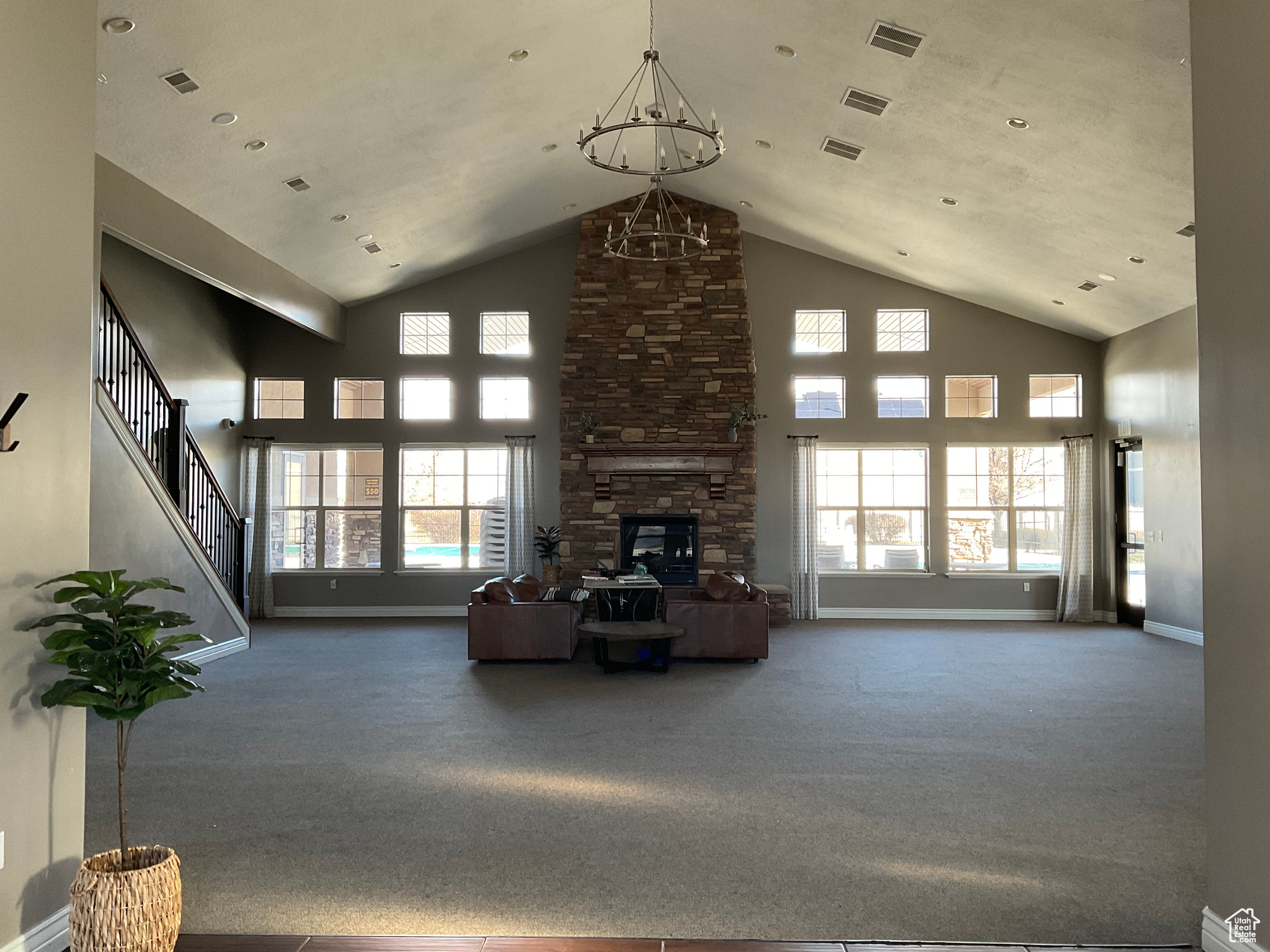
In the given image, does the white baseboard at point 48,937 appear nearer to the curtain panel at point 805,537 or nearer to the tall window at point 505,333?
the curtain panel at point 805,537

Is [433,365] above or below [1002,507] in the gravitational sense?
above

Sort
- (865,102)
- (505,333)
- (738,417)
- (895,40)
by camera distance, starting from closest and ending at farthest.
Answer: (895,40)
(865,102)
(738,417)
(505,333)

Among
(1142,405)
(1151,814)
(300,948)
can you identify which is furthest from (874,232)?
(300,948)

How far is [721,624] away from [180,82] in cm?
562

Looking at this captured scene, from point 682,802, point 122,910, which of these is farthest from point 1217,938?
point 122,910

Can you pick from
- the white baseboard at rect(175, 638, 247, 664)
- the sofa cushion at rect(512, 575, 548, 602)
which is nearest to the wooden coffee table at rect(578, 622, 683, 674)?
the sofa cushion at rect(512, 575, 548, 602)

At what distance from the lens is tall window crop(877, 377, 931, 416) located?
1156 cm

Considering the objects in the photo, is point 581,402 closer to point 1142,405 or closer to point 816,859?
point 1142,405

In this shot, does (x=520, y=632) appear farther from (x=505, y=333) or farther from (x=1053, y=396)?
(x=1053, y=396)

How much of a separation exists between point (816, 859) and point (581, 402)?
8104 millimetres

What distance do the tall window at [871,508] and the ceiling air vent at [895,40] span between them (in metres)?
6.01

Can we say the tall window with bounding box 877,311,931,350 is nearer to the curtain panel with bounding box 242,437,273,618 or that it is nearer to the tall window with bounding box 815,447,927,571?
the tall window with bounding box 815,447,927,571

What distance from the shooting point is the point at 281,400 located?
11664 millimetres

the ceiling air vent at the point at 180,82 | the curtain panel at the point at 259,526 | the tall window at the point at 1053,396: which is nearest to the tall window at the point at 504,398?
the curtain panel at the point at 259,526
